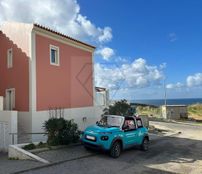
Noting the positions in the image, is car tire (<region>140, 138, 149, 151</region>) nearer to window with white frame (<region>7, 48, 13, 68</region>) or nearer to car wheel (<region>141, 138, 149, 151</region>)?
car wheel (<region>141, 138, 149, 151</region>)

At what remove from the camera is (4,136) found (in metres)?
15.1

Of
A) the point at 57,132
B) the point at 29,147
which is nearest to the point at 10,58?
the point at 57,132

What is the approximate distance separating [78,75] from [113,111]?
4.36m

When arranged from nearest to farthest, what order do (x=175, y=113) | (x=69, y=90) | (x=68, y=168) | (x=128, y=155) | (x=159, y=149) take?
(x=68, y=168), (x=128, y=155), (x=159, y=149), (x=69, y=90), (x=175, y=113)

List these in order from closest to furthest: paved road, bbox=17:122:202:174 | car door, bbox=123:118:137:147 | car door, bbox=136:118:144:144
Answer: paved road, bbox=17:122:202:174, car door, bbox=123:118:137:147, car door, bbox=136:118:144:144

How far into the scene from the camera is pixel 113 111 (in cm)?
1766

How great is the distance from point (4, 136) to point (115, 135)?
7429mm

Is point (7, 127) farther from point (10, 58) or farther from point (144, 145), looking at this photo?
point (144, 145)

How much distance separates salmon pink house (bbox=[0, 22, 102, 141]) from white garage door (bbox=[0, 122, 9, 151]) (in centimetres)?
98

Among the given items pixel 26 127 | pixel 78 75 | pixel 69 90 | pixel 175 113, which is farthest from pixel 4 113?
pixel 175 113

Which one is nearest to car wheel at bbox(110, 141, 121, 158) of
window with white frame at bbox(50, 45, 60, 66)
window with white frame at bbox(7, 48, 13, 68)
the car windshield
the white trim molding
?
the car windshield

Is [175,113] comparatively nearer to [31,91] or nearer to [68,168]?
[31,91]

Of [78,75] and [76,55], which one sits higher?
[76,55]

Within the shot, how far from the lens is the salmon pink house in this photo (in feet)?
52.3
